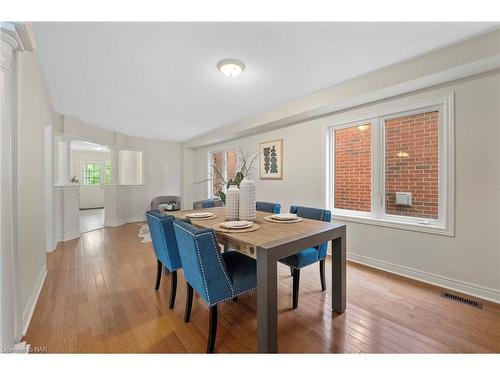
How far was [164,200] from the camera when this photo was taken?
6219 mm

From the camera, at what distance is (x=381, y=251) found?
279cm

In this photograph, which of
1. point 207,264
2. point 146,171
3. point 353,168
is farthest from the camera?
point 146,171

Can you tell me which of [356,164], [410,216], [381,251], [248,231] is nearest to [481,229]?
[410,216]

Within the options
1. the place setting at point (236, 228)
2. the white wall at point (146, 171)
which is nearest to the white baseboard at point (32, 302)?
the place setting at point (236, 228)

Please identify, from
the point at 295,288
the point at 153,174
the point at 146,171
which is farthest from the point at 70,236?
the point at 295,288

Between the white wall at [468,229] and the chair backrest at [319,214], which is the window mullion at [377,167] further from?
the chair backrest at [319,214]

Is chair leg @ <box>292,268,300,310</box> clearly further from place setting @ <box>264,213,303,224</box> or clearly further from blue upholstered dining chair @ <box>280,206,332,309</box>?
place setting @ <box>264,213,303,224</box>

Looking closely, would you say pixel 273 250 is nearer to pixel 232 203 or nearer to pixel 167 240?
pixel 232 203

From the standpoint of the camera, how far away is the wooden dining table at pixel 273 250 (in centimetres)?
131

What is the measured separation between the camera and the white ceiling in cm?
178

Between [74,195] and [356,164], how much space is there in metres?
5.10

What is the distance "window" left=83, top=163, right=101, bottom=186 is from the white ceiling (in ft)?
19.7

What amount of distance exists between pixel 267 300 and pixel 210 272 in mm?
398
